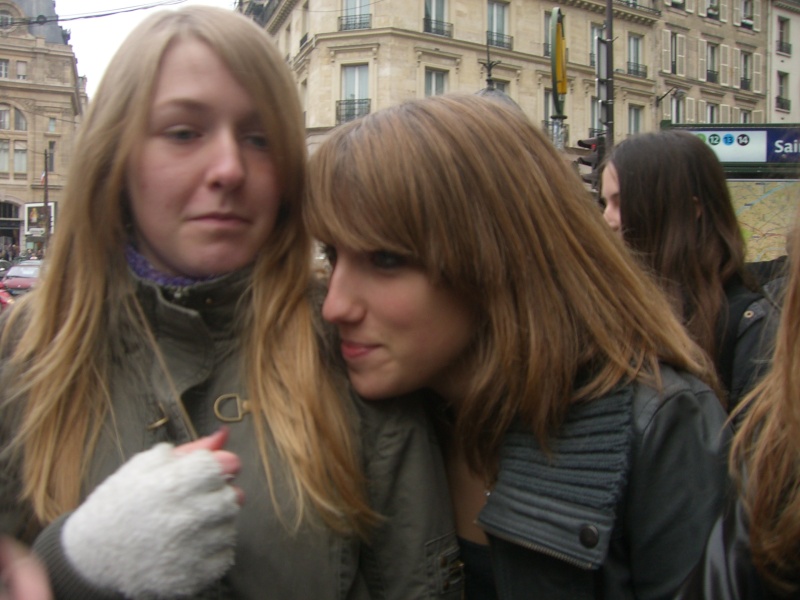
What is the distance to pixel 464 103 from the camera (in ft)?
4.53

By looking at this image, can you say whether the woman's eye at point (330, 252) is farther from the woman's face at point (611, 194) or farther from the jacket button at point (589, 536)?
the woman's face at point (611, 194)

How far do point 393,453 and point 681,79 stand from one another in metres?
33.3

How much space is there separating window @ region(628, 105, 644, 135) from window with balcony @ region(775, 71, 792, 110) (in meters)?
9.23

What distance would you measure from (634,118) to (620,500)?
3085 centimetres

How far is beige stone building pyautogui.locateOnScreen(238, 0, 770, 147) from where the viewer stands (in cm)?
2331

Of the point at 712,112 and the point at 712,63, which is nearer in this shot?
the point at 712,112

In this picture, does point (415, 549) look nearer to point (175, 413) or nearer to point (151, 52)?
point (175, 413)

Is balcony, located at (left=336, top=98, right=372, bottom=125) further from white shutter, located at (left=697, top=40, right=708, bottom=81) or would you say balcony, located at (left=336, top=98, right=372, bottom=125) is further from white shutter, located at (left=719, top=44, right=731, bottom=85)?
white shutter, located at (left=719, top=44, right=731, bottom=85)

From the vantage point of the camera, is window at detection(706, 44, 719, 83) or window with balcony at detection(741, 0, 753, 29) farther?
window with balcony at detection(741, 0, 753, 29)

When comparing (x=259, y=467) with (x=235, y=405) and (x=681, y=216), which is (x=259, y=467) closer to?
(x=235, y=405)

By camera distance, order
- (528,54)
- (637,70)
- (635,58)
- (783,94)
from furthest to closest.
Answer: (783,94), (635,58), (637,70), (528,54)

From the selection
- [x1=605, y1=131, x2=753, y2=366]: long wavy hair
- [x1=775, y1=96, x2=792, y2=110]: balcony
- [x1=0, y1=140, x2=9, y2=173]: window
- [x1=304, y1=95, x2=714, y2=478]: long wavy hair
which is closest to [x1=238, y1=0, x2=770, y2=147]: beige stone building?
[x1=775, y1=96, x2=792, y2=110]: balcony

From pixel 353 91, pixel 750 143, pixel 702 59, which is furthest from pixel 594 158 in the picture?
pixel 702 59

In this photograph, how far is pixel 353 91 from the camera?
23.4 metres
